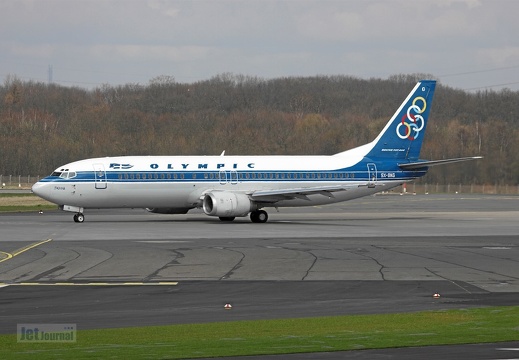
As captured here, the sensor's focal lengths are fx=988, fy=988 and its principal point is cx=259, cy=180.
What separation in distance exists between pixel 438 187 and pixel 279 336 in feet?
271

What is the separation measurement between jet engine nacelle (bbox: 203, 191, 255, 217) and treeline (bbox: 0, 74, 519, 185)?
33.1 m

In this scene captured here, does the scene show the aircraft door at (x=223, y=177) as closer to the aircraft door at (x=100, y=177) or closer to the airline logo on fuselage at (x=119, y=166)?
the airline logo on fuselage at (x=119, y=166)

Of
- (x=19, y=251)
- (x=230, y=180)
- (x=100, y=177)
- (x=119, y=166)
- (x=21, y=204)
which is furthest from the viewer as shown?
(x=21, y=204)

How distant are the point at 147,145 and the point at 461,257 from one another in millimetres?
98116

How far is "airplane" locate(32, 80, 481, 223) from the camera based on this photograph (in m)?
52.1

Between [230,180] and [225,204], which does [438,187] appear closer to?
[230,180]

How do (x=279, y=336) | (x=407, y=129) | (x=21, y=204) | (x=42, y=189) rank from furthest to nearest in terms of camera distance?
(x=21, y=204) → (x=407, y=129) → (x=42, y=189) → (x=279, y=336)

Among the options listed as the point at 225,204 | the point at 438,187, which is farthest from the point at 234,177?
the point at 438,187

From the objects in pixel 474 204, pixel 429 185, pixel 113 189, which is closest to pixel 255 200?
pixel 113 189

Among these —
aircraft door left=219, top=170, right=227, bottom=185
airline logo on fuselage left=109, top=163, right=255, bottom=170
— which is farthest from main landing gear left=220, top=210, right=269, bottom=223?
airline logo on fuselage left=109, top=163, right=255, bottom=170

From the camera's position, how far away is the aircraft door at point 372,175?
56219 mm

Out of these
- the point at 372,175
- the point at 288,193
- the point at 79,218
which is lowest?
the point at 79,218

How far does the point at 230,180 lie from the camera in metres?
54.0

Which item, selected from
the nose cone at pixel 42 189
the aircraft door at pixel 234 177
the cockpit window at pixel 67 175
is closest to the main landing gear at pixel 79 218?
the nose cone at pixel 42 189
